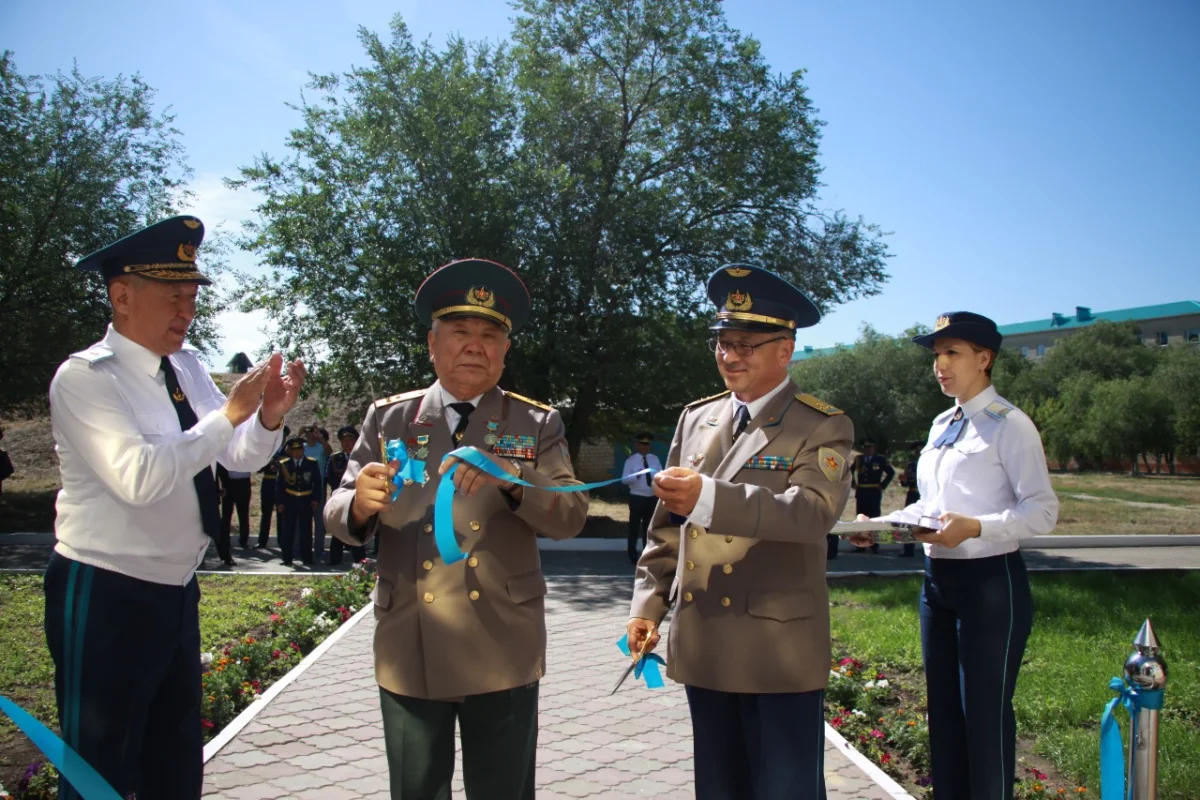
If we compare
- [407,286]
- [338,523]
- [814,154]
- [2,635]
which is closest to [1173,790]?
[338,523]

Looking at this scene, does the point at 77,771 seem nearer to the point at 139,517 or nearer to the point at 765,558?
the point at 139,517

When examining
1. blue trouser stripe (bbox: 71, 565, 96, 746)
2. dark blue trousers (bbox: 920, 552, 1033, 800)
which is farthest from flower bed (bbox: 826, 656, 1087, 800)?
blue trouser stripe (bbox: 71, 565, 96, 746)

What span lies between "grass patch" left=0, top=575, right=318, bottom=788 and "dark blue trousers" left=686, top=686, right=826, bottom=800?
11.7 feet

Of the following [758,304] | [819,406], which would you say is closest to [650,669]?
[819,406]

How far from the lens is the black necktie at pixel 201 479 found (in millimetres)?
2988

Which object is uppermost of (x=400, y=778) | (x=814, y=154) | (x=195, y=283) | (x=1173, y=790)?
(x=814, y=154)

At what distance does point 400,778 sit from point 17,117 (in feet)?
64.8

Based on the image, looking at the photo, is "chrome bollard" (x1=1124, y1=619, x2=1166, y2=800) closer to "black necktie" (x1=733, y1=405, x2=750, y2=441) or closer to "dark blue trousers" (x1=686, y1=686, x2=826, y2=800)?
"dark blue trousers" (x1=686, y1=686, x2=826, y2=800)

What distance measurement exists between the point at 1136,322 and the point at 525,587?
302 ft

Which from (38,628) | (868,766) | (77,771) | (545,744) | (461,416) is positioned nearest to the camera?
(77,771)

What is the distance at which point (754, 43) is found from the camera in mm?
19109

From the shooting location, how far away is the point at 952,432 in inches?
155

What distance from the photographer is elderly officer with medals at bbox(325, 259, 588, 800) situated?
271cm

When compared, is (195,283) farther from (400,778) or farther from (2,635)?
(2,635)
